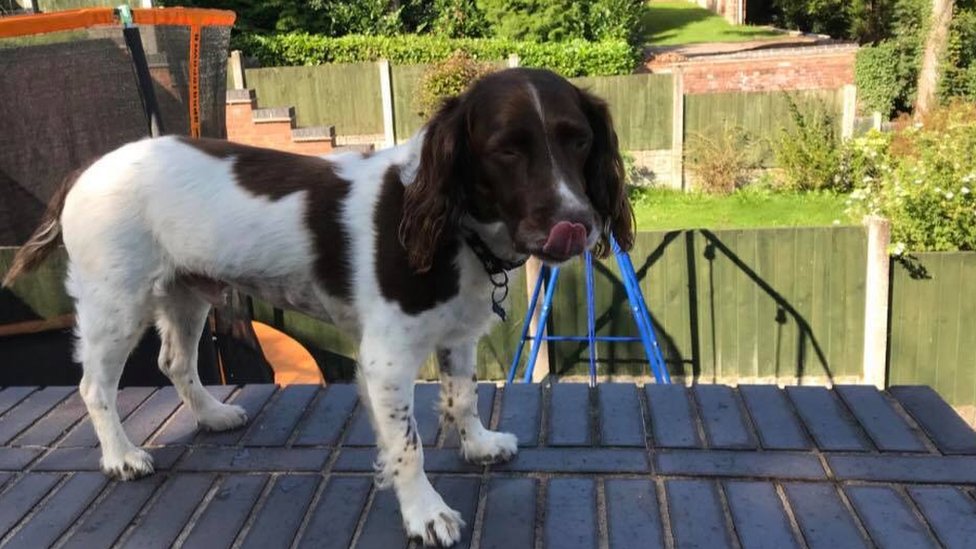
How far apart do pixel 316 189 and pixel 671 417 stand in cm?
186

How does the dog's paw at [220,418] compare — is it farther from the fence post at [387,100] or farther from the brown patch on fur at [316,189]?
the fence post at [387,100]

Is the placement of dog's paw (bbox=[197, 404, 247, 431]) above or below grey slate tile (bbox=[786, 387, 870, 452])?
above

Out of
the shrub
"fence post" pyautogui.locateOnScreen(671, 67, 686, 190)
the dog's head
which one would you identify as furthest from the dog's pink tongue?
"fence post" pyautogui.locateOnScreen(671, 67, 686, 190)

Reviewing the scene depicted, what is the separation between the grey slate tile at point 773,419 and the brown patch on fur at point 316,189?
1.87 meters

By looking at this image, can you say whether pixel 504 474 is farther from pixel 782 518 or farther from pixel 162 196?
pixel 162 196

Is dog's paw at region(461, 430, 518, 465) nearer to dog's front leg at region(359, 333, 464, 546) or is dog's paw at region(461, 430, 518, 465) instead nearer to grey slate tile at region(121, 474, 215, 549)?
dog's front leg at region(359, 333, 464, 546)

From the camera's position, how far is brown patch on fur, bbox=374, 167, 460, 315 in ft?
8.59

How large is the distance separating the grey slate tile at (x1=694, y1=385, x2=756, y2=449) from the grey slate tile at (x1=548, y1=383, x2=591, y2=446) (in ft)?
1.70

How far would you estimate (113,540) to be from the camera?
9.12 feet

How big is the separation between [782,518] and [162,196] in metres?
2.49

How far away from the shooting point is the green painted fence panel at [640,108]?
49.8ft

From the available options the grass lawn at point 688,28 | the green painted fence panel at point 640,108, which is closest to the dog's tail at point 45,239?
the green painted fence panel at point 640,108

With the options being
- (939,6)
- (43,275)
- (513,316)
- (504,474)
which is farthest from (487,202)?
(939,6)

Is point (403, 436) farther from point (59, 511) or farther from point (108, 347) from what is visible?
point (59, 511)
